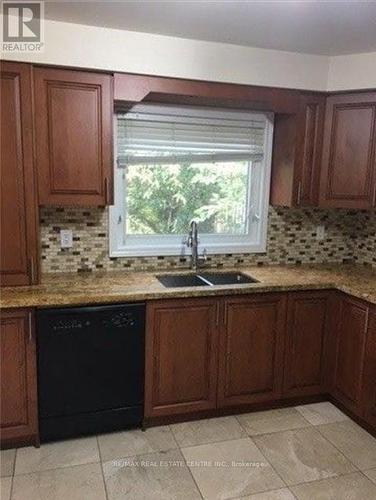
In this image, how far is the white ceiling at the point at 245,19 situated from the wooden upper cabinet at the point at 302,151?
0.42 meters

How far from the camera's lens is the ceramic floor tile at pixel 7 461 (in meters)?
2.10

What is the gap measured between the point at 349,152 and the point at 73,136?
5.93 ft

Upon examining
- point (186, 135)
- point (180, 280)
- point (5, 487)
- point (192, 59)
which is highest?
point (192, 59)

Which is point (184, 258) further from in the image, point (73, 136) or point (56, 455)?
point (56, 455)

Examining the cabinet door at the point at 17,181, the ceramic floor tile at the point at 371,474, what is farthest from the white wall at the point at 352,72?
the ceramic floor tile at the point at 371,474

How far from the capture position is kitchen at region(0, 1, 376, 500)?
2.15 m

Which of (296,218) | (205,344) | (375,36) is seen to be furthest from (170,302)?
(375,36)

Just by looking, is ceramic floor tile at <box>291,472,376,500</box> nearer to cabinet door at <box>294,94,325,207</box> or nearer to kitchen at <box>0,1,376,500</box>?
kitchen at <box>0,1,376,500</box>

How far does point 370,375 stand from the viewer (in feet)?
8.06

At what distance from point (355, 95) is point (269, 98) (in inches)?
22.7

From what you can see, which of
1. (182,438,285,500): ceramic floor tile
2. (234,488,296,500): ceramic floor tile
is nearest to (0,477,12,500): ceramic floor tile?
(182,438,285,500): ceramic floor tile

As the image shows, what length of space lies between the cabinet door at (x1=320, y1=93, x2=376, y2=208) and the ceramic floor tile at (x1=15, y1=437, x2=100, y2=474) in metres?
2.19

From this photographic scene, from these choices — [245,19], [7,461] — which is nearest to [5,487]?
[7,461]

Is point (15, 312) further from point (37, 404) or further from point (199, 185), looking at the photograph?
point (199, 185)
